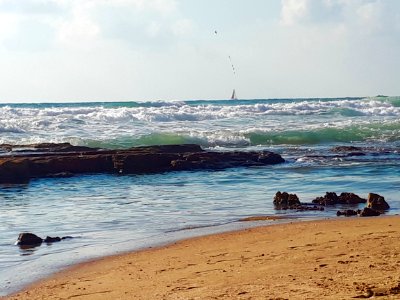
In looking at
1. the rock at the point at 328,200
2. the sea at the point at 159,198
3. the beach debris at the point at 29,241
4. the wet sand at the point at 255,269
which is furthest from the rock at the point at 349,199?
the beach debris at the point at 29,241

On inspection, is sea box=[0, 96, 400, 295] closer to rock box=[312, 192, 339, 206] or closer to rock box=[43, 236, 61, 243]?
rock box=[43, 236, 61, 243]

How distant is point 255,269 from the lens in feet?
24.7

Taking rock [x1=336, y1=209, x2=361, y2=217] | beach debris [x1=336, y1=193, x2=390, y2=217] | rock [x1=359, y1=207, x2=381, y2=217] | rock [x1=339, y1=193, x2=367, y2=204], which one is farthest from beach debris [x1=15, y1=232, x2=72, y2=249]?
rock [x1=339, y1=193, x2=367, y2=204]

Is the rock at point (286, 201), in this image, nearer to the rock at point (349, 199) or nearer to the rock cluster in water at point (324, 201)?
the rock cluster in water at point (324, 201)

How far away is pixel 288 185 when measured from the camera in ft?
60.7

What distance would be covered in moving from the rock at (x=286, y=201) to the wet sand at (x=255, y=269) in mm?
3288

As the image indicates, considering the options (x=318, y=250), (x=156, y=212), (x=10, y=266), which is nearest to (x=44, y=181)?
(x=156, y=212)

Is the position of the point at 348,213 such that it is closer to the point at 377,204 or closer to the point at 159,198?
the point at 377,204

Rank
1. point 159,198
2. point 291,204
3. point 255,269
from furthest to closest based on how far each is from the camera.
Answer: point 159,198, point 291,204, point 255,269

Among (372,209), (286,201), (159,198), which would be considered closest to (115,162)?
(159,198)

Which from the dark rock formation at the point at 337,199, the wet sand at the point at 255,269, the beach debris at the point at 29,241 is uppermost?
the dark rock formation at the point at 337,199

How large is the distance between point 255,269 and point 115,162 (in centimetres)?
1669

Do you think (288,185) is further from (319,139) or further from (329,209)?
(319,139)

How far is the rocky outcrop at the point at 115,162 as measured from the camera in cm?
2255
